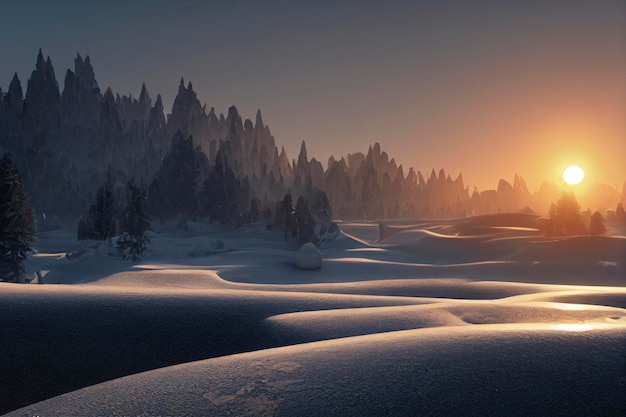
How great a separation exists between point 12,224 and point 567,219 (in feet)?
143

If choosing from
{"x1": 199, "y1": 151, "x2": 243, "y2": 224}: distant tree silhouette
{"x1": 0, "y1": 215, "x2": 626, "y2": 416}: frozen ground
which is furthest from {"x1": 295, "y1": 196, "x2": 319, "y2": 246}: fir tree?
{"x1": 0, "y1": 215, "x2": 626, "y2": 416}: frozen ground

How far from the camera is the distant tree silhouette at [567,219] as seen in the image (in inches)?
1617

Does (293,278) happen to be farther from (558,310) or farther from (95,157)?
(95,157)

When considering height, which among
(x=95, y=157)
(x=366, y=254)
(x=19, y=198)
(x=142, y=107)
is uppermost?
(x=142, y=107)

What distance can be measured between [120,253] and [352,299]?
2787 centimetres

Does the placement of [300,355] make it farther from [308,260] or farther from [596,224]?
[596,224]

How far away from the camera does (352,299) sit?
921cm

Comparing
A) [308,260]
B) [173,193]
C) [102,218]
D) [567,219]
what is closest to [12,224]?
[308,260]

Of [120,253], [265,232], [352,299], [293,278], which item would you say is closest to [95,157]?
[265,232]

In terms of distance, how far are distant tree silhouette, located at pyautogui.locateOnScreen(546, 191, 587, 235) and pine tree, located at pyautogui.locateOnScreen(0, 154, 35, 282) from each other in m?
41.8

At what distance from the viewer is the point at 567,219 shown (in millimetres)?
41719

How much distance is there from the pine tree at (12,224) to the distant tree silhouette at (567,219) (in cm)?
4175

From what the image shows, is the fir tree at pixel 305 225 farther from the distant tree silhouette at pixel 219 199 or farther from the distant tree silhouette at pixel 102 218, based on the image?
the distant tree silhouette at pixel 219 199

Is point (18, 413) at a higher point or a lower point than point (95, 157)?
lower
